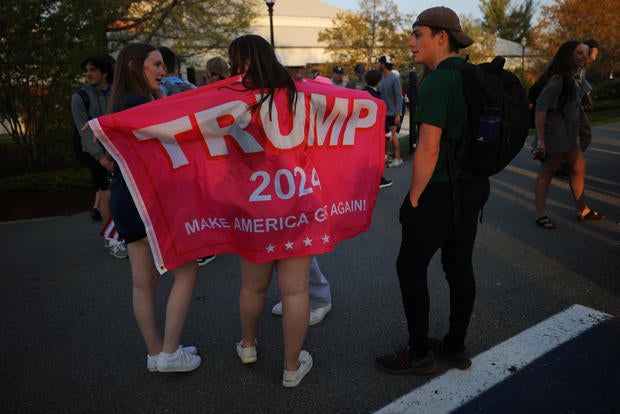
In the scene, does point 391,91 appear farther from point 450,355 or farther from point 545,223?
point 450,355

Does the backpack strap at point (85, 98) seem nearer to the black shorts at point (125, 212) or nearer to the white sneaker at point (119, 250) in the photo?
the white sneaker at point (119, 250)

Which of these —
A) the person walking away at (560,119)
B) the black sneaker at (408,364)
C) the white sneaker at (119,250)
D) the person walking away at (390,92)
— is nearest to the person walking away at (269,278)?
the black sneaker at (408,364)

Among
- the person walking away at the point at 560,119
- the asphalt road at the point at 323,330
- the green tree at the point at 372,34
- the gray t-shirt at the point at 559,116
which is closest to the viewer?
the asphalt road at the point at 323,330

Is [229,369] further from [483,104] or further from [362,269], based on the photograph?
[483,104]

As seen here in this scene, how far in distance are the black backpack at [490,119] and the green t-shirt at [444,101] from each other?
0.11ft

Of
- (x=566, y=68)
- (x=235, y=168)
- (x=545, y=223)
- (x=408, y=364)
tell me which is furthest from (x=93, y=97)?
(x=545, y=223)

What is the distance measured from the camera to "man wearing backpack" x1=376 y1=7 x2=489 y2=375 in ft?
7.08

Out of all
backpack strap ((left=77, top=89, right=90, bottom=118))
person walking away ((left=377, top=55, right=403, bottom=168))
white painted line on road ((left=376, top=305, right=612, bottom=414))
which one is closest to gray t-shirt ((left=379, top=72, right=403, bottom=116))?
person walking away ((left=377, top=55, right=403, bottom=168))

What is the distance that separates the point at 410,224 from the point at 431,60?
2.84 ft

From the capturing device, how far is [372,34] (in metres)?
33.0

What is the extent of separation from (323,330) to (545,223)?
327 centimetres

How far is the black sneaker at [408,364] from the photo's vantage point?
259 centimetres

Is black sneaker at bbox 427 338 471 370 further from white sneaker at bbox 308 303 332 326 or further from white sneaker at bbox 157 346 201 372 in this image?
white sneaker at bbox 157 346 201 372

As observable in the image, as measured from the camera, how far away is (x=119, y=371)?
2.79 m
